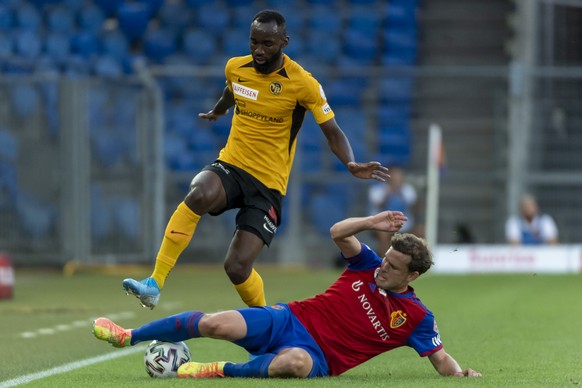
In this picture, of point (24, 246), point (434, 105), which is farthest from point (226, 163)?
point (434, 105)

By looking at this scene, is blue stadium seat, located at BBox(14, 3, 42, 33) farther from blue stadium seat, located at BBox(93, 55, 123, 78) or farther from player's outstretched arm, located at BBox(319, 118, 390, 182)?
player's outstretched arm, located at BBox(319, 118, 390, 182)

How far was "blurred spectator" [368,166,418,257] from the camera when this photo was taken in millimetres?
20375

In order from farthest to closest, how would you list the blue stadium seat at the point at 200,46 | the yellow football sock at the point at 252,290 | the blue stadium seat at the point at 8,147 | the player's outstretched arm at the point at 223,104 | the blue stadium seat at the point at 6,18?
the blue stadium seat at the point at 6,18
the blue stadium seat at the point at 200,46
the blue stadium seat at the point at 8,147
the player's outstretched arm at the point at 223,104
the yellow football sock at the point at 252,290

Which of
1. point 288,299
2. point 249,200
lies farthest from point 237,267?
point 288,299

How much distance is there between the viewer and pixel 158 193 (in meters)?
21.3

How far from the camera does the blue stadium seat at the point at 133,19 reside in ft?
76.3

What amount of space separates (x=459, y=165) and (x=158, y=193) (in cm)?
505

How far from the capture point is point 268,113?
9.19 meters

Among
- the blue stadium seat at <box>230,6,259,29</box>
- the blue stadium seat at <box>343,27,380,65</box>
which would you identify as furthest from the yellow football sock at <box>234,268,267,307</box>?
the blue stadium seat at <box>230,6,259,29</box>

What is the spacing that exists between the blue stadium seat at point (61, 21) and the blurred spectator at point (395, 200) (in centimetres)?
658

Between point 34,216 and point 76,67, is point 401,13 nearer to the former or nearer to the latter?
point 76,67

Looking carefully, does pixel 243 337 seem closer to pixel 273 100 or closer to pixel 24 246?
pixel 273 100

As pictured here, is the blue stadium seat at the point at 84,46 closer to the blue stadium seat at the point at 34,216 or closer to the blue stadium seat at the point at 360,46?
the blue stadium seat at the point at 34,216

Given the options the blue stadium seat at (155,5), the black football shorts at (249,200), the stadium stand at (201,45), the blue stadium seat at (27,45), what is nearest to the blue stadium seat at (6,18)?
the stadium stand at (201,45)
